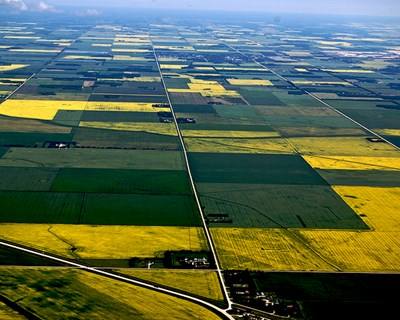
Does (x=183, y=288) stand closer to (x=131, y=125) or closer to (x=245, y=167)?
(x=245, y=167)

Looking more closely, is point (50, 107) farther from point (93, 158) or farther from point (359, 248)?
point (359, 248)

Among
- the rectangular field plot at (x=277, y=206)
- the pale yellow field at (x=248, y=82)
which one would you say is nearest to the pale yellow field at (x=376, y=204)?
the rectangular field plot at (x=277, y=206)

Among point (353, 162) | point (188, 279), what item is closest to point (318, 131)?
point (353, 162)

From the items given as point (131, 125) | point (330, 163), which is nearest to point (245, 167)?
point (330, 163)

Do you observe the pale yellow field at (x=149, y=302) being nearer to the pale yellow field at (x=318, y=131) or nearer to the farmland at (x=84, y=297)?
the farmland at (x=84, y=297)

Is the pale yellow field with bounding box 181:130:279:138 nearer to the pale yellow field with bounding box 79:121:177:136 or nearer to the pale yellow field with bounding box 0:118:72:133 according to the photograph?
the pale yellow field with bounding box 79:121:177:136

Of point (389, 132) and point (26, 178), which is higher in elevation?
point (26, 178)
